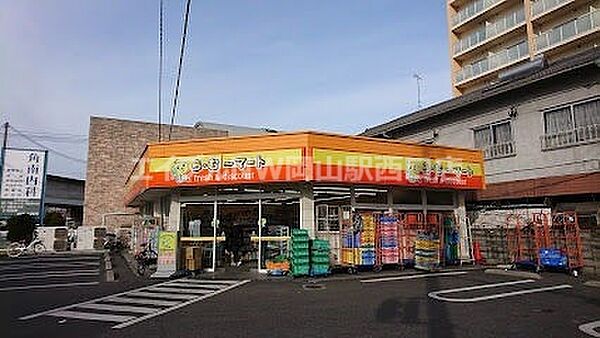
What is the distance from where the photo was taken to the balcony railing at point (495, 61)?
98.6 feet

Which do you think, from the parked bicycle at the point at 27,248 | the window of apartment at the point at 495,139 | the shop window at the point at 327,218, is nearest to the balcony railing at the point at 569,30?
the window of apartment at the point at 495,139

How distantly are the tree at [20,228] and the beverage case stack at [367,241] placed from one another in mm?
22231

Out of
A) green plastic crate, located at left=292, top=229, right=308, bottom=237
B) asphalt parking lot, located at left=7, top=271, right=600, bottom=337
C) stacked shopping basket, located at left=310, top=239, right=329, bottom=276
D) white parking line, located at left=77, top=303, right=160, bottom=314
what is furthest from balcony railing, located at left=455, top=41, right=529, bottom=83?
white parking line, located at left=77, top=303, right=160, bottom=314

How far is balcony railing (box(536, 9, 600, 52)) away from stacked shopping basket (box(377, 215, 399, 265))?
19571 millimetres

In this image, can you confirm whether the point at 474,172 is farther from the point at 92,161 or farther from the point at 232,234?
the point at 92,161

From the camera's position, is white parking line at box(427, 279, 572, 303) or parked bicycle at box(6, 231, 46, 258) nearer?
white parking line at box(427, 279, 572, 303)

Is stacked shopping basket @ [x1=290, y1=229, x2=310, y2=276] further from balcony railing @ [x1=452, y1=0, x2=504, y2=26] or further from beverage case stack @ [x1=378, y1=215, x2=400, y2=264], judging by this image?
balcony railing @ [x1=452, y1=0, x2=504, y2=26]

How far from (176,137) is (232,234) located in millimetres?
20054

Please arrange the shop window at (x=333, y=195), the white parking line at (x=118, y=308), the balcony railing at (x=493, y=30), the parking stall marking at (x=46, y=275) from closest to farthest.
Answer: the white parking line at (x=118, y=308) < the parking stall marking at (x=46, y=275) < the shop window at (x=333, y=195) < the balcony railing at (x=493, y=30)

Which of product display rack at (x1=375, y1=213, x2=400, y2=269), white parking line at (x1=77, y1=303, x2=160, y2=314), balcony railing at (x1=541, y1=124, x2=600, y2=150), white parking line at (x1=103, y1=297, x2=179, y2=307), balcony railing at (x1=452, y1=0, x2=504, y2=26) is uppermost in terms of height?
balcony railing at (x1=452, y1=0, x2=504, y2=26)

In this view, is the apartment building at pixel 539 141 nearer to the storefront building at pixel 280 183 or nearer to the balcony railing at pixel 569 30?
the storefront building at pixel 280 183

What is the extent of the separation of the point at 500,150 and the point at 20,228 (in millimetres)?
26151

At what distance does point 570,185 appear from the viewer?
15.5 meters

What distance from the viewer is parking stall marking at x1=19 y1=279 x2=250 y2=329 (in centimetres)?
789
